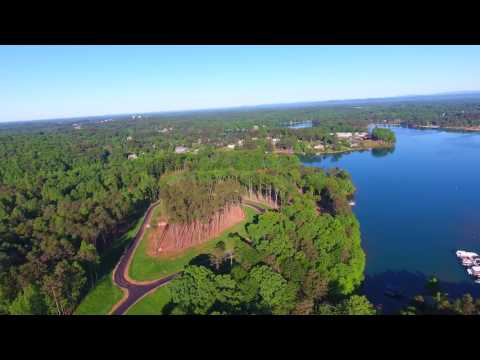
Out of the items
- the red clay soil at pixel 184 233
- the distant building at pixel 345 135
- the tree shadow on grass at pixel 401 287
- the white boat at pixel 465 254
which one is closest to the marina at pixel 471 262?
the white boat at pixel 465 254

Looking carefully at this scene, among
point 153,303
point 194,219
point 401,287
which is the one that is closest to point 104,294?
point 153,303

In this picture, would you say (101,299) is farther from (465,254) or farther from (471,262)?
(465,254)

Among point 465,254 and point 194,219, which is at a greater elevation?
point 194,219

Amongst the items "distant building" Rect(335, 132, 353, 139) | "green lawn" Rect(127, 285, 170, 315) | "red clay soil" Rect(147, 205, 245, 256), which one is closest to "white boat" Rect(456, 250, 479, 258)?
"red clay soil" Rect(147, 205, 245, 256)

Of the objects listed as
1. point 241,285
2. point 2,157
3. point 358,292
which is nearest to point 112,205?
point 241,285
